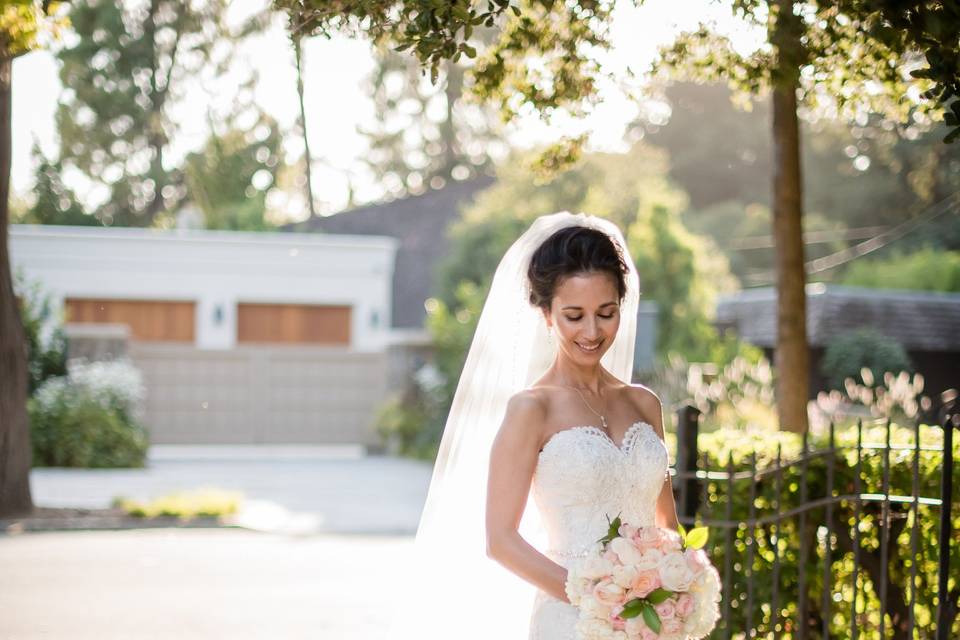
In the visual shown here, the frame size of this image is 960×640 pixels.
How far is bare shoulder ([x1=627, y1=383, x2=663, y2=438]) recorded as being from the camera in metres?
3.89

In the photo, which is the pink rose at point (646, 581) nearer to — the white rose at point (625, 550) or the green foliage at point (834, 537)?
the white rose at point (625, 550)

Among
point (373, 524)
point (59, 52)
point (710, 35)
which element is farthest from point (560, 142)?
point (59, 52)

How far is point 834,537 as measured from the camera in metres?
5.92

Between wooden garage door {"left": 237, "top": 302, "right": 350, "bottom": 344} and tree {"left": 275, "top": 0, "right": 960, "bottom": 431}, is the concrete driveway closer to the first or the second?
tree {"left": 275, "top": 0, "right": 960, "bottom": 431}

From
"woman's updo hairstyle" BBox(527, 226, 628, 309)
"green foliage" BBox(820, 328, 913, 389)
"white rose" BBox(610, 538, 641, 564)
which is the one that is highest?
"green foliage" BBox(820, 328, 913, 389)

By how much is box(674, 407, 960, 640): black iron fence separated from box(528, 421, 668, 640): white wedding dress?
1.81m

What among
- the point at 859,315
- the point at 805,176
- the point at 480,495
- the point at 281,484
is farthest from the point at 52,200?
the point at 480,495

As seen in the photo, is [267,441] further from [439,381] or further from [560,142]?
[560,142]

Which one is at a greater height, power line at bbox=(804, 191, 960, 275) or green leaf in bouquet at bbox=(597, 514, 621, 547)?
power line at bbox=(804, 191, 960, 275)

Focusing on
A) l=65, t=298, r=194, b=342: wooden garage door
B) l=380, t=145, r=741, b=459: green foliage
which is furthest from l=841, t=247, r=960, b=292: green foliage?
l=65, t=298, r=194, b=342: wooden garage door

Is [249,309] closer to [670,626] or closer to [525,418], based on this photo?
[525,418]

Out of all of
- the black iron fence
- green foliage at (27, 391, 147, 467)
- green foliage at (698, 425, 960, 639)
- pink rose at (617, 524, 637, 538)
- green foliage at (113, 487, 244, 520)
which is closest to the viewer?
pink rose at (617, 524, 637, 538)

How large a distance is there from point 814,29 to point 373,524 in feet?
30.9

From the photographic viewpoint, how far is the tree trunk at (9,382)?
12883 mm
